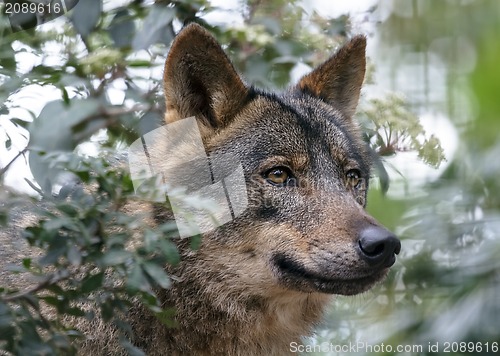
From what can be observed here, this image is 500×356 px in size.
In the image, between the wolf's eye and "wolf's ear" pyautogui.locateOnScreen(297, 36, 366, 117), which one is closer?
the wolf's eye

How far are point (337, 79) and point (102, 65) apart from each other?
119cm

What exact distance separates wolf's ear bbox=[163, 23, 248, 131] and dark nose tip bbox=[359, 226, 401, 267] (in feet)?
3.08

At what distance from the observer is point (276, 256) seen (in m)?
3.46

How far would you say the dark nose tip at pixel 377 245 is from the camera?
10.6 ft

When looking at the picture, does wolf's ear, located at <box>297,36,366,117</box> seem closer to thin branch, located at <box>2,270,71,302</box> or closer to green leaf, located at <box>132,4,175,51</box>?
green leaf, located at <box>132,4,175,51</box>

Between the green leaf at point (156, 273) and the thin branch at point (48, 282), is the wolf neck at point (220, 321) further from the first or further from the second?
the green leaf at point (156, 273)

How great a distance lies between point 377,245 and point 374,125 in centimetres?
125

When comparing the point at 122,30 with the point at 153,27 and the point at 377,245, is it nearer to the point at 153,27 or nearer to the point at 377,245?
the point at 153,27

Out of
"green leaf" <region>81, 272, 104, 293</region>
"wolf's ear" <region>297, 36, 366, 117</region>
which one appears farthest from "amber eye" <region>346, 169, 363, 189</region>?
"green leaf" <region>81, 272, 104, 293</region>

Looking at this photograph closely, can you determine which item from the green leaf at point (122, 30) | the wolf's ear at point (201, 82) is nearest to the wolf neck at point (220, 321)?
A: the wolf's ear at point (201, 82)

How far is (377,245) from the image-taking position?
3.24 m

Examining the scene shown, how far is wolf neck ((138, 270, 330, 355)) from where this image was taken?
3.61 meters

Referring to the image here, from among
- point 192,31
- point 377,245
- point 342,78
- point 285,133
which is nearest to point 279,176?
point 285,133

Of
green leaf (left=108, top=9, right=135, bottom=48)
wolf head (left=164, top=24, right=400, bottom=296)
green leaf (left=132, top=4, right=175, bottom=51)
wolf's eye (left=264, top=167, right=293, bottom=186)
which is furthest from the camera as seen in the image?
green leaf (left=108, top=9, right=135, bottom=48)
